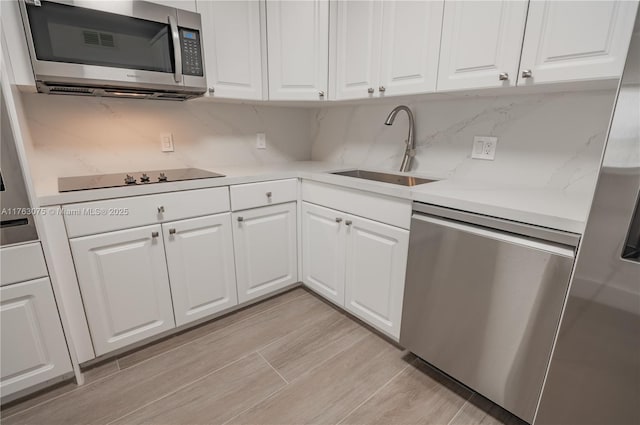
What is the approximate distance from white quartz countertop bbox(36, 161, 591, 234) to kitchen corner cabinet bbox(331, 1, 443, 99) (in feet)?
1.73

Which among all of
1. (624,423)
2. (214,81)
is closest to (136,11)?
(214,81)

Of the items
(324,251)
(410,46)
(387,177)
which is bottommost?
(324,251)

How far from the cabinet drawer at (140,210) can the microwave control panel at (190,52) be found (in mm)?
631

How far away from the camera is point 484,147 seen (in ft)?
5.46

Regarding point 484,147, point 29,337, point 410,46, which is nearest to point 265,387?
point 29,337

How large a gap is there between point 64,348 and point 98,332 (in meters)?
0.13

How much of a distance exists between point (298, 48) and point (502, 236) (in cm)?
158

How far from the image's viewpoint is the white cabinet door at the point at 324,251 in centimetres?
187

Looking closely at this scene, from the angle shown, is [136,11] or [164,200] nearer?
[136,11]

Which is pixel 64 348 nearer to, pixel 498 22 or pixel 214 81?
pixel 214 81

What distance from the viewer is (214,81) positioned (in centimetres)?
179

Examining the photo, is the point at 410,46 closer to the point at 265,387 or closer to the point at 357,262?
the point at 357,262

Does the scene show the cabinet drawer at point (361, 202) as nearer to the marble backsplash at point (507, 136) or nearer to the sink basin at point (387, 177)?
the sink basin at point (387, 177)

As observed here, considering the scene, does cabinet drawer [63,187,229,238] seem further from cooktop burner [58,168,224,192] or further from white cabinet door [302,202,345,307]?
white cabinet door [302,202,345,307]
